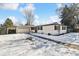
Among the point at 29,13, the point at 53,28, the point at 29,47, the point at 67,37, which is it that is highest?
the point at 29,13

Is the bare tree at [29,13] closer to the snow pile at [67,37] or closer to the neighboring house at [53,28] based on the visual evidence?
the neighboring house at [53,28]

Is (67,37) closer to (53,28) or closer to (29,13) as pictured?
(53,28)

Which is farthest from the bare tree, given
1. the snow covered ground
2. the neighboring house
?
the snow covered ground

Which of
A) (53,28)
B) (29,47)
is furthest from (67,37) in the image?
(29,47)

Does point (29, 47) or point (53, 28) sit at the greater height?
point (53, 28)

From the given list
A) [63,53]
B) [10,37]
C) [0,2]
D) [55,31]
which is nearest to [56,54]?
[63,53]

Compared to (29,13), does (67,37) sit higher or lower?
lower

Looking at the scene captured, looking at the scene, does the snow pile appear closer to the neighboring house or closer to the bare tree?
the neighboring house

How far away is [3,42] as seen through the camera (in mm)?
2545

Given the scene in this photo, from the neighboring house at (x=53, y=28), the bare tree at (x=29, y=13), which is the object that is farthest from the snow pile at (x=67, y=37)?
the bare tree at (x=29, y=13)

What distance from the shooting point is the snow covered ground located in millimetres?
2488

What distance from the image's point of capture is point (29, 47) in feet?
8.33

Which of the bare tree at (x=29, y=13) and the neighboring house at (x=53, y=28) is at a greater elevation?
the bare tree at (x=29, y=13)

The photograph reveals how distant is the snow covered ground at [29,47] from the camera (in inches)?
98.0
